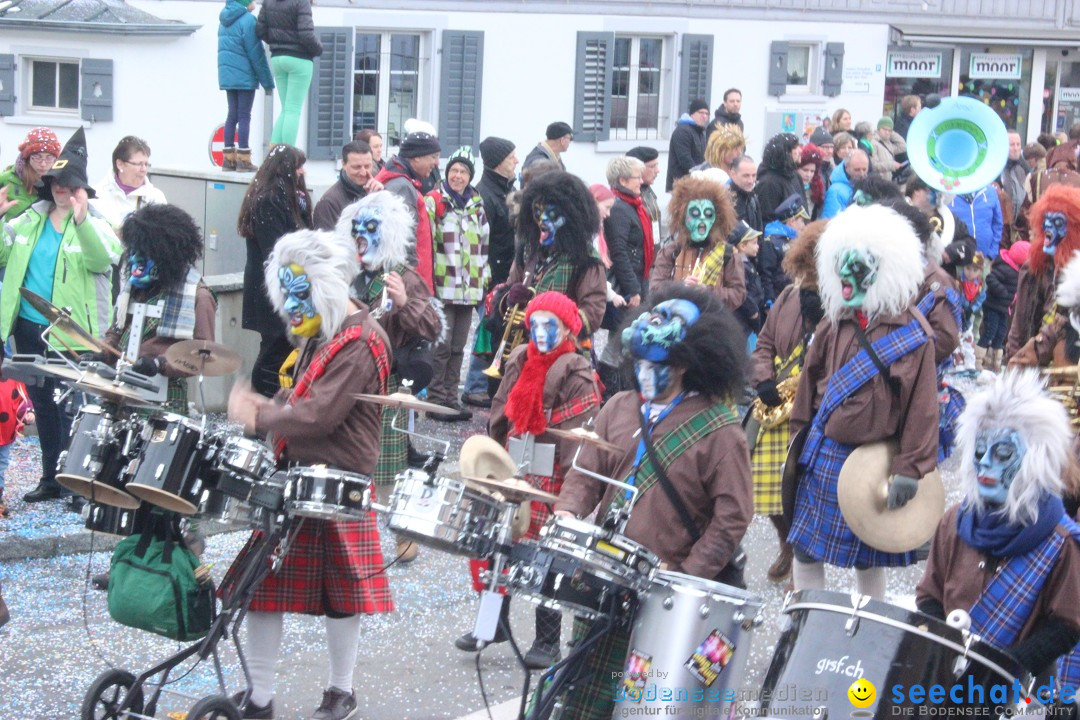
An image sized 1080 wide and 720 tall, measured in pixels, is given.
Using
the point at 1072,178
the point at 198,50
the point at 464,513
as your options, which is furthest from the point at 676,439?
the point at 198,50

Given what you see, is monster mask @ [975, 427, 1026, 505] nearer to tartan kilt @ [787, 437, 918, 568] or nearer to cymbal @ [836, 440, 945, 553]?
cymbal @ [836, 440, 945, 553]

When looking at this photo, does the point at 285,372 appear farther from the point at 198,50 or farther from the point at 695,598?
the point at 198,50

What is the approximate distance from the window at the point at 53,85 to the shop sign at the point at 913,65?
12.4 metres

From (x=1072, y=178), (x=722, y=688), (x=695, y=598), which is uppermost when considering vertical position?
(x=1072, y=178)

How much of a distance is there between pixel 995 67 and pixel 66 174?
20249 millimetres

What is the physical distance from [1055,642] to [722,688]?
96cm

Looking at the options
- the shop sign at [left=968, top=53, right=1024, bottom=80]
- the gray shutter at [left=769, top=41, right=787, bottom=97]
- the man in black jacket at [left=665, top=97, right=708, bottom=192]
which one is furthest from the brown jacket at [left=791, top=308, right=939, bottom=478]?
the shop sign at [left=968, top=53, right=1024, bottom=80]

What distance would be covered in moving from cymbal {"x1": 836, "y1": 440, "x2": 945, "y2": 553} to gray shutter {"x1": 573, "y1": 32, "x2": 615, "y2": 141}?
13926 mm

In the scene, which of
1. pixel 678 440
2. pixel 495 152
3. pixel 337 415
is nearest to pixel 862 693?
pixel 678 440

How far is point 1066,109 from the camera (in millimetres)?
25625

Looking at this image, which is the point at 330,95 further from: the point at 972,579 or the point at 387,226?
the point at 972,579

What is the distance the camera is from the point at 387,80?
1831 cm

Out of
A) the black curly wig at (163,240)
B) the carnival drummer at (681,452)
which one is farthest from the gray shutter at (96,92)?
the carnival drummer at (681,452)

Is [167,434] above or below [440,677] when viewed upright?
above
